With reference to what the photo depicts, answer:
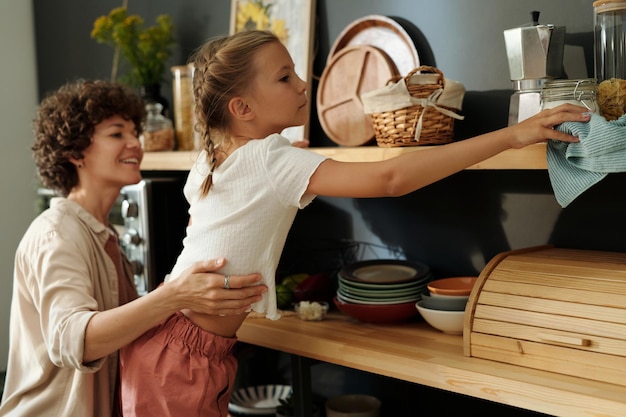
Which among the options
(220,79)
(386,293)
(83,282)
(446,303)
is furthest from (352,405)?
(220,79)

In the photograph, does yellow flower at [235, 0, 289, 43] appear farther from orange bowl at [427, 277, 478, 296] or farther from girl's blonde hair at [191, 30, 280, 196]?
orange bowl at [427, 277, 478, 296]

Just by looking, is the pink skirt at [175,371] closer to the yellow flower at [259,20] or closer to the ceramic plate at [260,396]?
the ceramic plate at [260,396]

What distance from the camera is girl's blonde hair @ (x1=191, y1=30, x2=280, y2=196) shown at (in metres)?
1.88

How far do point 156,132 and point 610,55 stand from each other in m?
1.71

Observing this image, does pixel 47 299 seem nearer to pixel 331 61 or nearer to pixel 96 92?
pixel 96 92

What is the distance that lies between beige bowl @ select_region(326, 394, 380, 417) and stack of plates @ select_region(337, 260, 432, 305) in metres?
0.44

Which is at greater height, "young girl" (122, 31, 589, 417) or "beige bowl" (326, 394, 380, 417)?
"young girl" (122, 31, 589, 417)

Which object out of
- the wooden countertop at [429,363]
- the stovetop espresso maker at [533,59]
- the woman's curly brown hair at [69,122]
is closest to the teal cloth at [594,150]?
the stovetop espresso maker at [533,59]

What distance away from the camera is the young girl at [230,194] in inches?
69.7

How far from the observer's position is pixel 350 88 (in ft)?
7.93

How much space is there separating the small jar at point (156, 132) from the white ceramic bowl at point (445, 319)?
1.31 m

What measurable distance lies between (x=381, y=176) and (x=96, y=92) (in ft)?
3.79

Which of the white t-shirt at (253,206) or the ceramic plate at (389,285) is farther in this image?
the ceramic plate at (389,285)

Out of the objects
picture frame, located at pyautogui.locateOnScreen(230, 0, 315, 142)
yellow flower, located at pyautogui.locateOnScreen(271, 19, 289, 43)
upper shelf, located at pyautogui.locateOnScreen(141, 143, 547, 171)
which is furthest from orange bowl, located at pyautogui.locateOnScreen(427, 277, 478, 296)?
yellow flower, located at pyautogui.locateOnScreen(271, 19, 289, 43)
